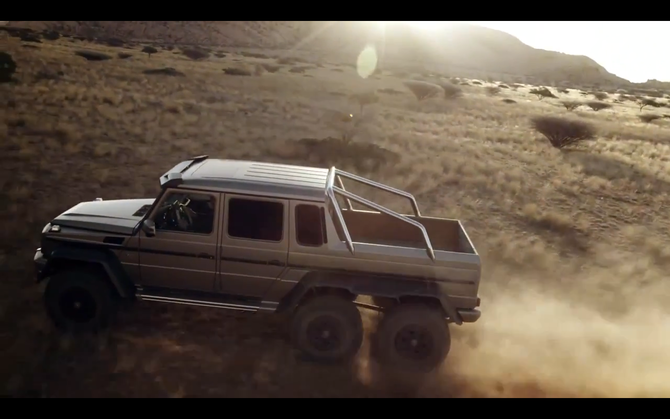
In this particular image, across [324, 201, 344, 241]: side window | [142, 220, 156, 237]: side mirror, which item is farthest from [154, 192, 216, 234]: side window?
[324, 201, 344, 241]: side window

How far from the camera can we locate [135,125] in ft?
56.4

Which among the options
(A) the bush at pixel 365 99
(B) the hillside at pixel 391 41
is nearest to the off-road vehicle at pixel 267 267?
(A) the bush at pixel 365 99

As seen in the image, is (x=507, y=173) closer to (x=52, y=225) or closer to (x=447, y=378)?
(x=447, y=378)

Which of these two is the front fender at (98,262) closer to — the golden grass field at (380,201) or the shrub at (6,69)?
the golden grass field at (380,201)

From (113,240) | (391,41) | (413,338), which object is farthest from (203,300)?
(391,41)

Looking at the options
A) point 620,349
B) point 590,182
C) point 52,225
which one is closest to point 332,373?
point 52,225

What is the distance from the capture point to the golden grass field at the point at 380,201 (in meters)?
5.28

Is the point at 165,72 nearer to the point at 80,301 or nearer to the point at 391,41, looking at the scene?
the point at 80,301

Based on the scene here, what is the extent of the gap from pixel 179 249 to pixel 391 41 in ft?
486

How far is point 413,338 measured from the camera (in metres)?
5.40

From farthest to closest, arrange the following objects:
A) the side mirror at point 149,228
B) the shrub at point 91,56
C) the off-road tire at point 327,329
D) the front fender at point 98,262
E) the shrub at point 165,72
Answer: the shrub at point 91,56
the shrub at point 165,72
the off-road tire at point 327,329
the front fender at point 98,262
the side mirror at point 149,228

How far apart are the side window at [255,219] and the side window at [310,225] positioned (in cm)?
18

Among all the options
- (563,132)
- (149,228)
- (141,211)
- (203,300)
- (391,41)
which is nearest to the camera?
(149,228)
